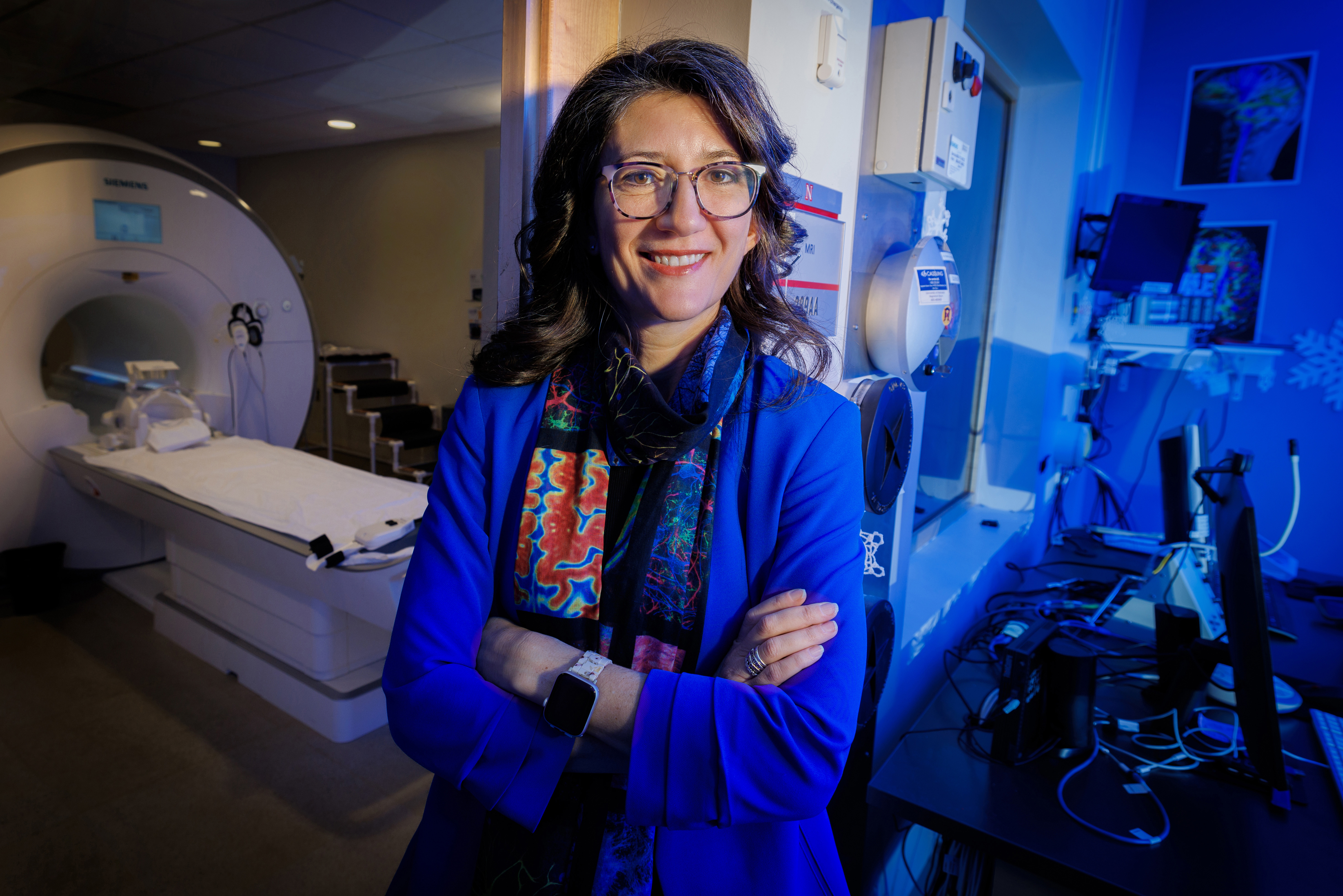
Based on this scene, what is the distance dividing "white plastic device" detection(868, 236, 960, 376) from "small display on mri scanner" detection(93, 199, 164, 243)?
3.31 metres

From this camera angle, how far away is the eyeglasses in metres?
0.80

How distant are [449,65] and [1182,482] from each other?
3.72 metres

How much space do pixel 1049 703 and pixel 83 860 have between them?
2221 mm

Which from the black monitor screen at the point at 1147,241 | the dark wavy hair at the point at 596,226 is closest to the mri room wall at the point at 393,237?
the black monitor screen at the point at 1147,241

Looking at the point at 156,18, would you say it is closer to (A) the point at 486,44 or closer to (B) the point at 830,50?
(A) the point at 486,44

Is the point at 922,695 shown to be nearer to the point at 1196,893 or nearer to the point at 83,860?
the point at 1196,893

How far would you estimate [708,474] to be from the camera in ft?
2.70

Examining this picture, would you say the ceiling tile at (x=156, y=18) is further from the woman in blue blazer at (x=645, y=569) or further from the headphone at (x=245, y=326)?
the woman in blue blazer at (x=645, y=569)

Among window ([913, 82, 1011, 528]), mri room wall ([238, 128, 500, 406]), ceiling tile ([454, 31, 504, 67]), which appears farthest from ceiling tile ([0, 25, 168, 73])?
window ([913, 82, 1011, 528])

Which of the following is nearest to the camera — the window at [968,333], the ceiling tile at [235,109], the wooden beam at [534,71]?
the wooden beam at [534,71]

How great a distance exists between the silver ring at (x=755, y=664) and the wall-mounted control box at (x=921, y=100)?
38.0 inches

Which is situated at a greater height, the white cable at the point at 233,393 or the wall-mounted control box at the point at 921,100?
the wall-mounted control box at the point at 921,100

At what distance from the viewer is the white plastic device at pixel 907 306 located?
1.34 metres

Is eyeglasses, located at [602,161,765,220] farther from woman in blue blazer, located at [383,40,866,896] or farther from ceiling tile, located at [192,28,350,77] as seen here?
ceiling tile, located at [192,28,350,77]
